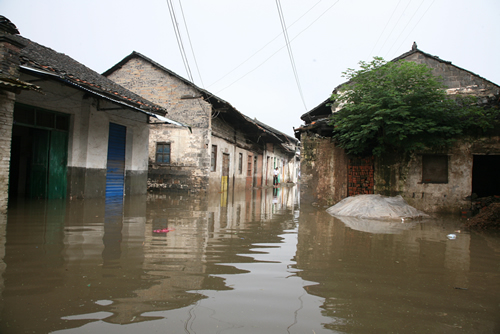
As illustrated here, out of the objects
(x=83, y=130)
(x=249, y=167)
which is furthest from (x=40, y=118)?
(x=249, y=167)

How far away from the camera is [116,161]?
10836mm

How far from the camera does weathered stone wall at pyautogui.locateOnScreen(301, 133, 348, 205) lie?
10609 millimetres

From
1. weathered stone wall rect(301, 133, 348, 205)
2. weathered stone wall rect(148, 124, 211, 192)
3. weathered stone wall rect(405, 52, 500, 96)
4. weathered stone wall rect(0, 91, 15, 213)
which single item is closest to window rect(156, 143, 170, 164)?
weathered stone wall rect(148, 124, 211, 192)

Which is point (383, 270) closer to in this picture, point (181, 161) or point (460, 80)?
point (460, 80)

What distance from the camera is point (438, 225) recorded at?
23.2ft

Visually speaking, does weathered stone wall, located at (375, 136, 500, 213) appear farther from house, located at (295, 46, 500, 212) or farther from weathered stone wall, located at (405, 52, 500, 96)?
weathered stone wall, located at (405, 52, 500, 96)

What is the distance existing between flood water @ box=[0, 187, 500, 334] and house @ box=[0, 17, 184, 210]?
360 cm

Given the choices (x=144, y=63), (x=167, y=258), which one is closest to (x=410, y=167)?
(x=167, y=258)

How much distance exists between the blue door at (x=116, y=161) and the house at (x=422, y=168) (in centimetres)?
628

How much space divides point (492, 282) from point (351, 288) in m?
1.59

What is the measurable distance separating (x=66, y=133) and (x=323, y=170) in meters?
8.07

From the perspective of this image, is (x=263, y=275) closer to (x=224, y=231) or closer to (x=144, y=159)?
(x=224, y=231)

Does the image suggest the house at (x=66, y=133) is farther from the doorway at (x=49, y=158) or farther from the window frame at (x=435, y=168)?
the window frame at (x=435, y=168)

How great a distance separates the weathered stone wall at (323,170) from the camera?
10609 millimetres
